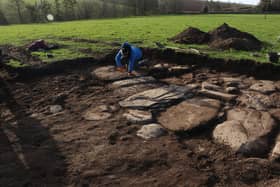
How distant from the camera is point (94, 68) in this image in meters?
7.20

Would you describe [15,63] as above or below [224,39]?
below

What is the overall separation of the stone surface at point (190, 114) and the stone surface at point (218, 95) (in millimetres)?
170

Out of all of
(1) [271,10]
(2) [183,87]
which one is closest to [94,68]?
(2) [183,87]

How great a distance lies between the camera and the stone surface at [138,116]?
14.1 feet

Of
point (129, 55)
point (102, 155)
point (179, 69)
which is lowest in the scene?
point (102, 155)

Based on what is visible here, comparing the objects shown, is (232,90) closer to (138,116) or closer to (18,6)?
(138,116)

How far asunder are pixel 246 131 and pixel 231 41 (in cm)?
536

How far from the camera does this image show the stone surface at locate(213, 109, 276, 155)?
11.3 feet

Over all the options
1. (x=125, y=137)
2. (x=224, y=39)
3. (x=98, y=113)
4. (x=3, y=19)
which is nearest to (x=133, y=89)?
(x=98, y=113)

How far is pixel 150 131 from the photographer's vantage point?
3.95m

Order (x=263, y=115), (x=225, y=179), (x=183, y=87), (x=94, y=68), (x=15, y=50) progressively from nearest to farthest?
(x=225, y=179) < (x=263, y=115) < (x=183, y=87) < (x=94, y=68) < (x=15, y=50)

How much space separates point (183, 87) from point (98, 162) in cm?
277

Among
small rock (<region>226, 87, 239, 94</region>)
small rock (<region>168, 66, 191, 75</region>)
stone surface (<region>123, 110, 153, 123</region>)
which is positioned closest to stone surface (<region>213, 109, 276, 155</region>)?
small rock (<region>226, 87, 239, 94</region>)

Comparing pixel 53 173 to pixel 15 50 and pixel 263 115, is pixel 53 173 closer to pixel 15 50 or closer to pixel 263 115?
pixel 263 115
